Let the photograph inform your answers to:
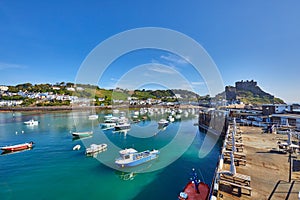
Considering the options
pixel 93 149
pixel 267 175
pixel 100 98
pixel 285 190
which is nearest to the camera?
→ pixel 285 190

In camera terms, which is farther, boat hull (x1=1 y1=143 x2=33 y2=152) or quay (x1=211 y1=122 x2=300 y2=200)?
boat hull (x1=1 y1=143 x2=33 y2=152)

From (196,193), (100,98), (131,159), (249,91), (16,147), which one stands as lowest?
(16,147)

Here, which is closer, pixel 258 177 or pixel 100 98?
pixel 258 177

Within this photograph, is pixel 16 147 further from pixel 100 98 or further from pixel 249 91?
pixel 249 91

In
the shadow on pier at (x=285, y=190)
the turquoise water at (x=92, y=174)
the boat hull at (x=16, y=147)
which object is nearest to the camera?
the shadow on pier at (x=285, y=190)

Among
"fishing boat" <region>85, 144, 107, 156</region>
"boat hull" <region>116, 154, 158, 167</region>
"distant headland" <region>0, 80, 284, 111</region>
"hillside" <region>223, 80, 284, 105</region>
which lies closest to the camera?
"boat hull" <region>116, 154, 158, 167</region>

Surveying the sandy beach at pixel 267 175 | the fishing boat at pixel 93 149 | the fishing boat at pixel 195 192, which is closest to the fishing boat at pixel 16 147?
the fishing boat at pixel 93 149

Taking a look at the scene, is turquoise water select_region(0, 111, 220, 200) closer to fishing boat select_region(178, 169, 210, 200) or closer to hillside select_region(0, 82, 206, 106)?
fishing boat select_region(178, 169, 210, 200)

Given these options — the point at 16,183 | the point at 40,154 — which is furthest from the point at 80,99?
the point at 16,183

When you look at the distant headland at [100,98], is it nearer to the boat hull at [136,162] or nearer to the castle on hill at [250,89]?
the castle on hill at [250,89]

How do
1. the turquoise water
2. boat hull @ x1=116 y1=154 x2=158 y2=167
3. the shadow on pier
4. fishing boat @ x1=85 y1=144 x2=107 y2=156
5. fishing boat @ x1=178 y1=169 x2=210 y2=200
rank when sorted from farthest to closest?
fishing boat @ x1=85 y1=144 x2=107 y2=156, boat hull @ x1=116 y1=154 x2=158 y2=167, the turquoise water, fishing boat @ x1=178 y1=169 x2=210 y2=200, the shadow on pier

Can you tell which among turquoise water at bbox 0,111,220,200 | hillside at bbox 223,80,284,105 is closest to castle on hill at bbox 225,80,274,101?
hillside at bbox 223,80,284,105

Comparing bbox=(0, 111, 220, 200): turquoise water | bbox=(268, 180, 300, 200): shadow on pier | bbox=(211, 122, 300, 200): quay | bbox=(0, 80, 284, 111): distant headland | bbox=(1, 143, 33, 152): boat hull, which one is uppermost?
bbox=(0, 80, 284, 111): distant headland

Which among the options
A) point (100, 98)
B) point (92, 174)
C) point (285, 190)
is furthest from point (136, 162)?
point (100, 98)
